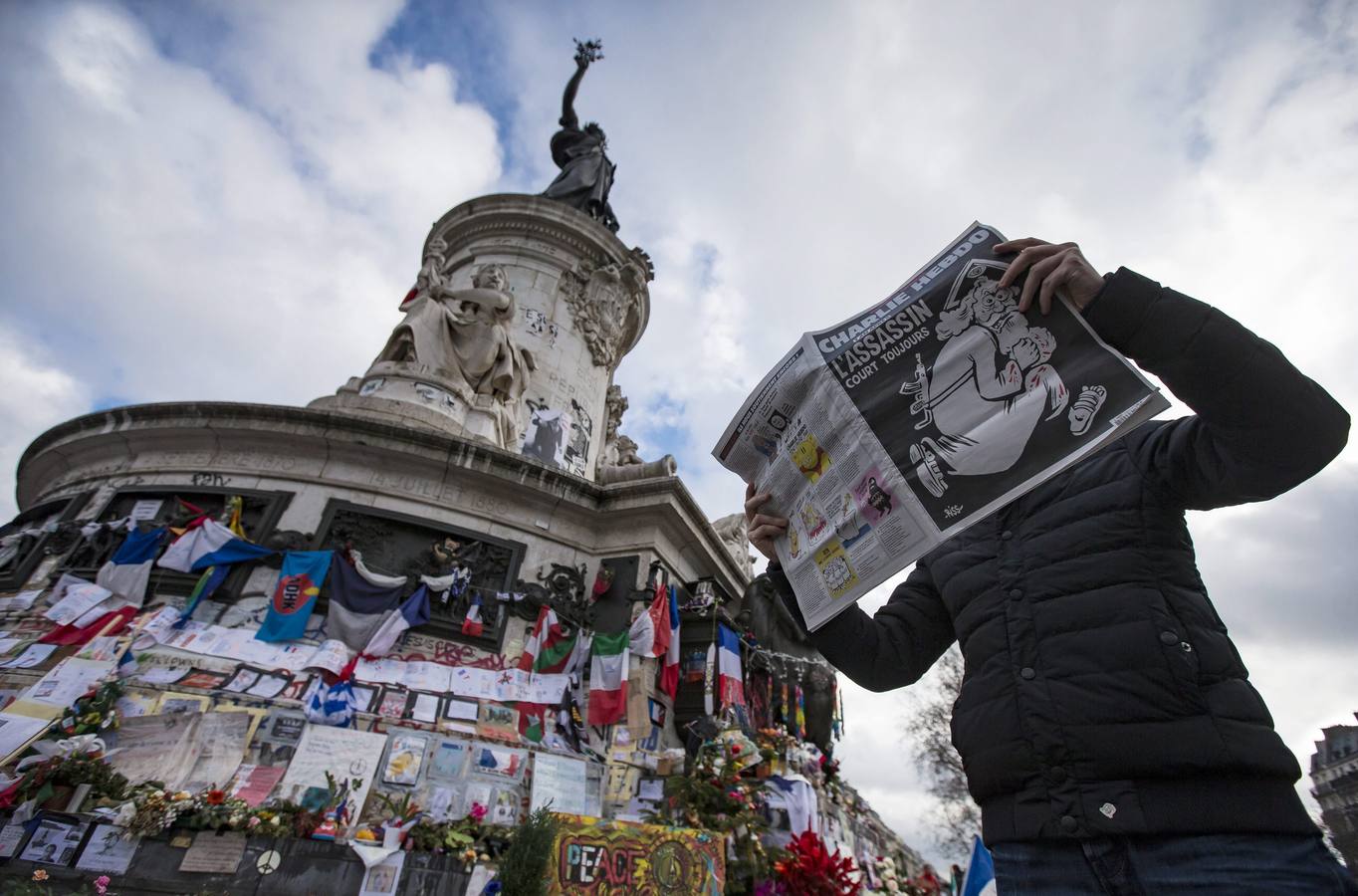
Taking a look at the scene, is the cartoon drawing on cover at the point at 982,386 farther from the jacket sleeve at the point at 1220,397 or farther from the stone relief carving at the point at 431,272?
the stone relief carving at the point at 431,272

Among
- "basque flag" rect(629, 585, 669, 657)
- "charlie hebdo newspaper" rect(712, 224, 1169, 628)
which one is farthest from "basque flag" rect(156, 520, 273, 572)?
"charlie hebdo newspaper" rect(712, 224, 1169, 628)

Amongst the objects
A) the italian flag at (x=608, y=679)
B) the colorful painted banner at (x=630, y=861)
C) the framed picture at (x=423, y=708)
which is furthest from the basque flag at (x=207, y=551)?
the colorful painted banner at (x=630, y=861)

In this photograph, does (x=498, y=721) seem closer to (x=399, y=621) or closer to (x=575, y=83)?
(x=399, y=621)

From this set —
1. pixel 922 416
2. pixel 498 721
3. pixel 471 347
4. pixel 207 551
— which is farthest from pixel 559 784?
pixel 471 347

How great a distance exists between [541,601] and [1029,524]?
8120 mm

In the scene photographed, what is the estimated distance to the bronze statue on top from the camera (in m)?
23.5

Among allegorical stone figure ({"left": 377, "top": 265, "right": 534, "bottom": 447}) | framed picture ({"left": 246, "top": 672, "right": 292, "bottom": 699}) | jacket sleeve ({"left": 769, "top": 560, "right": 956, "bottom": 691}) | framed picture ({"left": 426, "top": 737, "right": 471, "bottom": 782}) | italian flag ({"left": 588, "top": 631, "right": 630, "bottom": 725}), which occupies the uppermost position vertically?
allegorical stone figure ({"left": 377, "top": 265, "right": 534, "bottom": 447})

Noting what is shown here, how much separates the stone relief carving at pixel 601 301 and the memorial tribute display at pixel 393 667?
158 inches

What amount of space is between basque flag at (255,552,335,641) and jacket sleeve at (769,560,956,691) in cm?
773

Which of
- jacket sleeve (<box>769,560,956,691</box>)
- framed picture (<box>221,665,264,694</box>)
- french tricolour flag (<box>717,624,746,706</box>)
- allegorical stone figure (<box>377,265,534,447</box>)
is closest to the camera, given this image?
jacket sleeve (<box>769,560,956,691</box>)

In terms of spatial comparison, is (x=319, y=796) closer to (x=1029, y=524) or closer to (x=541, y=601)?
(x=541, y=601)

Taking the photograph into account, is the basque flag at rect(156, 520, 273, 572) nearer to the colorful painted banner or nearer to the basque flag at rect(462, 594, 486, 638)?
the basque flag at rect(462, 594, 486, 638)

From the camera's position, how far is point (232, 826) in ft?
18.6

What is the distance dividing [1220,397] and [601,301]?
16775mm
